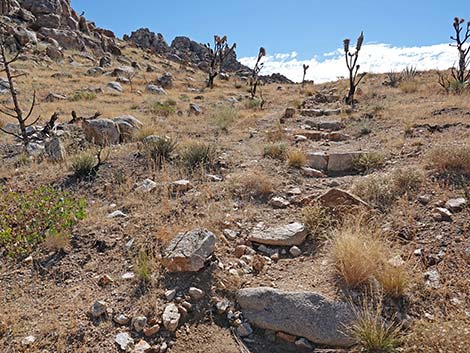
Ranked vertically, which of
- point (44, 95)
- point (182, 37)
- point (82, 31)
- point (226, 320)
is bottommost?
point (226, 320)

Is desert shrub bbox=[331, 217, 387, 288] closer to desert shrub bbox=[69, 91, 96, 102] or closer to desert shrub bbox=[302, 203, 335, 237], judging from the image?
desert shrub bbox=[302, 203, 335, 237]

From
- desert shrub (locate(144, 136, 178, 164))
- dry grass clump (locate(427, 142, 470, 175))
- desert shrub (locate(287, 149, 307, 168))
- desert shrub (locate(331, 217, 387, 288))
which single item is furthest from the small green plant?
dry grass clump (locate(427, 142, 470, 175))

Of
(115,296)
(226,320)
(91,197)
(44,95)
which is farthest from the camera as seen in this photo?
(44,95)

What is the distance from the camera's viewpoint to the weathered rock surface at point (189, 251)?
2.97 metres

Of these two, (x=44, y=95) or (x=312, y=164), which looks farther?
(x=44, y=95)

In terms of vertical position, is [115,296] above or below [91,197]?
below

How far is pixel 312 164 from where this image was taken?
5629 millimetres

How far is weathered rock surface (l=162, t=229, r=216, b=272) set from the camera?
2.97 m

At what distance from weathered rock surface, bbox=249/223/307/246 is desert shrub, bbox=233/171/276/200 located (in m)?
0.93

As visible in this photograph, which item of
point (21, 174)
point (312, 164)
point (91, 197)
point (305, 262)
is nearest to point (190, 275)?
point (305, 262)

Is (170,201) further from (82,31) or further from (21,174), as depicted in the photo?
(82,31)

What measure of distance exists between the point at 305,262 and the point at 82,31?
34.6 m

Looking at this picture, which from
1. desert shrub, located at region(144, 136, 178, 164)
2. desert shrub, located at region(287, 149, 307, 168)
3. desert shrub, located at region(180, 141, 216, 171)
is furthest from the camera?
desert shrub, located at region(144, 136, 178, 164)

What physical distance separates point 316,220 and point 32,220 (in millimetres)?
3265
